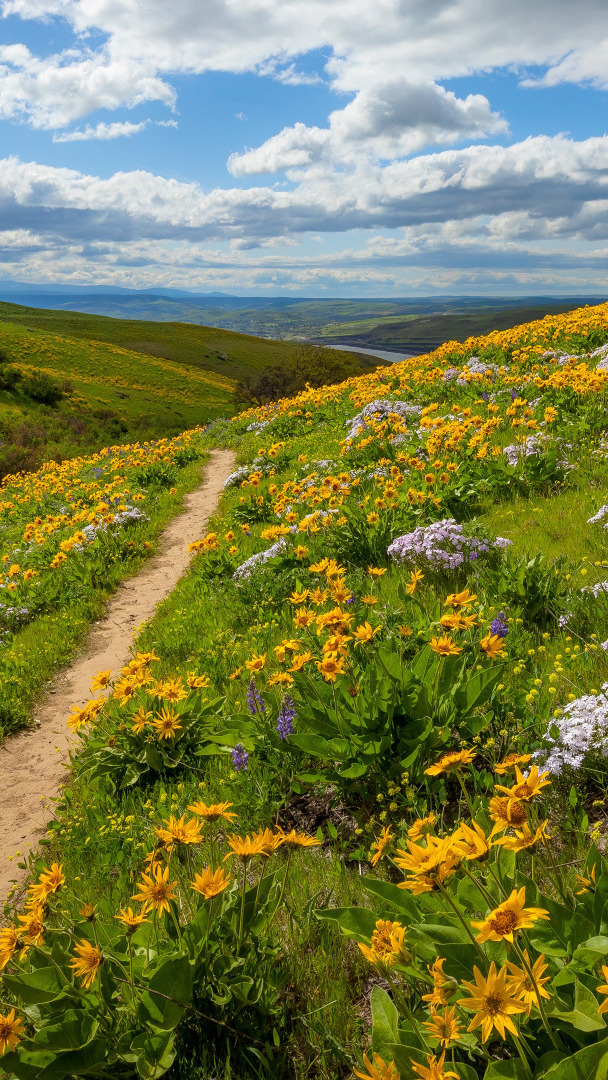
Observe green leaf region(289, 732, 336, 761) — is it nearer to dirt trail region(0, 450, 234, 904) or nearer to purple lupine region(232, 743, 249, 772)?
purple lupine region(232, 743, 249, 772)

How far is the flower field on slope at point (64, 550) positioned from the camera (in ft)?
25.7

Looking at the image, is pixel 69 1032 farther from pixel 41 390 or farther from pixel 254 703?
pixel 41 390

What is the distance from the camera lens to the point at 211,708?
4.98 meters

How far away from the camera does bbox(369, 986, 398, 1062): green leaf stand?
1.89 meters

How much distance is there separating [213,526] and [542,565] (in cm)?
769

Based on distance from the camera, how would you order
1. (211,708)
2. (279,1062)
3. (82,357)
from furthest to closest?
(82,357) < (211,708) < (279,1062)

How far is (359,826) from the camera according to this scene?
340cm

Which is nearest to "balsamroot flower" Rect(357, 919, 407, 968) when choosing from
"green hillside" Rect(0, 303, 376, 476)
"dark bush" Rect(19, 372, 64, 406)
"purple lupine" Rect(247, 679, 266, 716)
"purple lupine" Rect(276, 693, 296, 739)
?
"purple lupine" Rect(276, 693, 296, 739)

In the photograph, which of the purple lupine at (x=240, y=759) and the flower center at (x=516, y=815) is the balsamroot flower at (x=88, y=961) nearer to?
the flower center at (x=516, y=815)

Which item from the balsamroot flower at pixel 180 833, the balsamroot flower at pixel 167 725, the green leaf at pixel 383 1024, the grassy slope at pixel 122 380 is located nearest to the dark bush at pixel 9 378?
the grassy slope at pixel 122 380

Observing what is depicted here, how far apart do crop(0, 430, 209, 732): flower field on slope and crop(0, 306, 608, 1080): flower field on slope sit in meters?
1.44

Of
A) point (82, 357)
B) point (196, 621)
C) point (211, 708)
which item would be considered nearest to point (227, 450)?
point (196, 621)

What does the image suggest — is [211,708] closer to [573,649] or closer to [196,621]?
[196,621]

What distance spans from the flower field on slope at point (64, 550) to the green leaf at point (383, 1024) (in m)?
5.62
